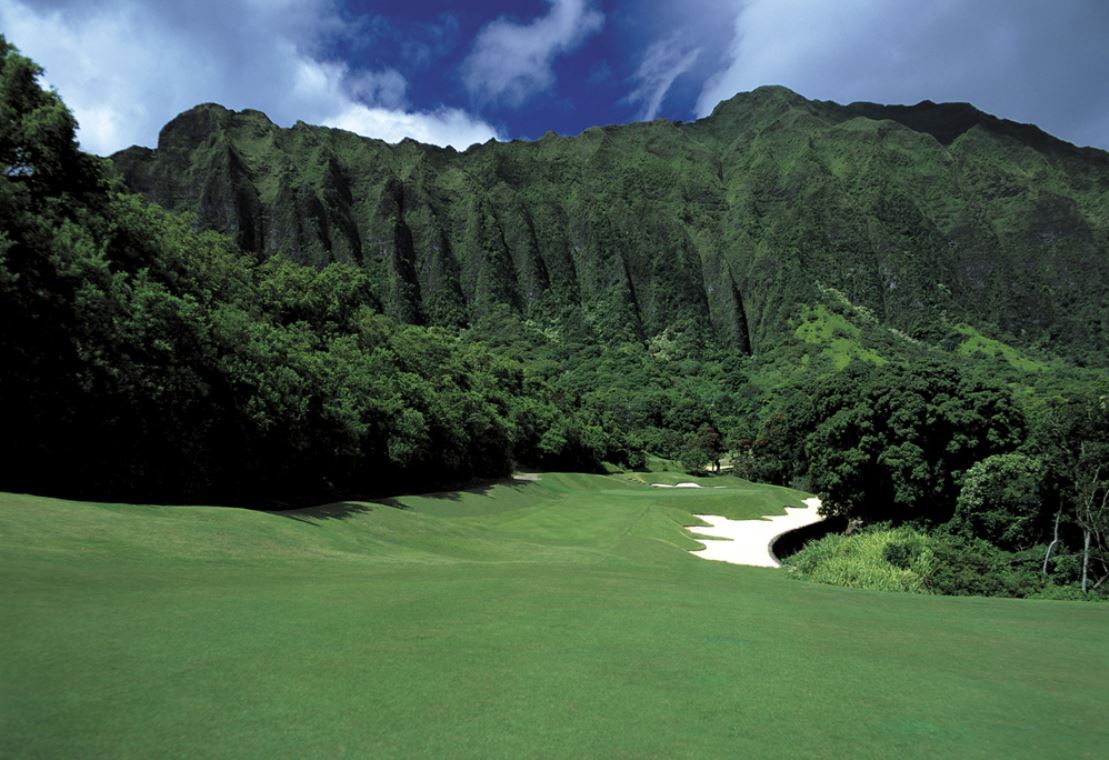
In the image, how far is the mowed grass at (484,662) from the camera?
5402 mm

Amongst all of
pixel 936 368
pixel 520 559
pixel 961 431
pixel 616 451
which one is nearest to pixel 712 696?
pixel 520 559

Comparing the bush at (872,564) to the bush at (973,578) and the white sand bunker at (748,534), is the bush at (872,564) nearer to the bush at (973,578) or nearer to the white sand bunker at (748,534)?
the bush at (973,578)

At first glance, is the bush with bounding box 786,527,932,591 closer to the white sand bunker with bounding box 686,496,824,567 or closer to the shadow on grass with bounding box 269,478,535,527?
the white sand bunker with bounding box 686,496,824,567

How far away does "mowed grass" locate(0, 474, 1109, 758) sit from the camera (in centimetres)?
540

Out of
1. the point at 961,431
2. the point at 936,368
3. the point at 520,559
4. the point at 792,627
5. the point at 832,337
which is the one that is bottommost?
the point at 520,559

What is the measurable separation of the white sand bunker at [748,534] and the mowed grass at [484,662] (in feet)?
56.2

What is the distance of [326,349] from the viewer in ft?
171

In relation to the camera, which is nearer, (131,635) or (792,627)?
(131,635)

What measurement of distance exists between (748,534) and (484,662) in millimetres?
37749

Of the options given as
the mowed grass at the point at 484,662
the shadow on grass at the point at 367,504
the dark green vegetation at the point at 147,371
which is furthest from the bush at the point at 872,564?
the dark green vegetation at the point at 147,371

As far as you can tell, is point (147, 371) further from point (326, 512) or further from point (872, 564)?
point (872, 564)

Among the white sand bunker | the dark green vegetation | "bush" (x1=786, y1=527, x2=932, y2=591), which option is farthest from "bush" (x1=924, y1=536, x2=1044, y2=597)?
the dark green vegetation

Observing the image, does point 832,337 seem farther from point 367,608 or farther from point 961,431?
point 367,608

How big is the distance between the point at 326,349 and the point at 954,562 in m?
46.0
